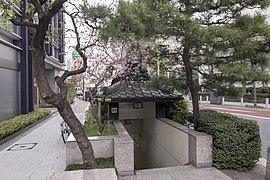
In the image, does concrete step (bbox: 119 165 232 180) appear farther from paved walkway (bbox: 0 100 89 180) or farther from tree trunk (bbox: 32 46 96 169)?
paved walkway (bbox: 0 100 89 180)

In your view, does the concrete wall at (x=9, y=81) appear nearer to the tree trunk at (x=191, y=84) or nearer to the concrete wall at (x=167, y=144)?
the concrete wall at (x=167, y=144)

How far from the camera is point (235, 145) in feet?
13.4

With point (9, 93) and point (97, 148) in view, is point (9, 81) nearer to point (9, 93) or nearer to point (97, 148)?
point (9, 93)

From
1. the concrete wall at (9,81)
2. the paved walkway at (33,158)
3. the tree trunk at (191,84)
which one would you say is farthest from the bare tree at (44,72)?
the concrete wall at (9,81)

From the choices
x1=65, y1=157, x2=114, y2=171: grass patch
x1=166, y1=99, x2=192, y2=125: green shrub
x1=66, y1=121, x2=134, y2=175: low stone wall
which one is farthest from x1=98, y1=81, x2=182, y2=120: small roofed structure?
x1=65, y1=157, x2=114, y2=171: grass patch

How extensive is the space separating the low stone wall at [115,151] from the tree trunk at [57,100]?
1.78 ft

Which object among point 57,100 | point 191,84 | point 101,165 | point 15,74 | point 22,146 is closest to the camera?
point 57,100

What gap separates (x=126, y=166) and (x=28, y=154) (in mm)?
3481

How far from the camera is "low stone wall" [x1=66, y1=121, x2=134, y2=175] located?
12.9 feet

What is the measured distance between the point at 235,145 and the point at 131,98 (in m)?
2.87

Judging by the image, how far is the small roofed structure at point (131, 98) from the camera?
600cm

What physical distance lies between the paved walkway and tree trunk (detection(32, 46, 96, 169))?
1.35 meters

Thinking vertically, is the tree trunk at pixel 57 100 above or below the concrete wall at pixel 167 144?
above

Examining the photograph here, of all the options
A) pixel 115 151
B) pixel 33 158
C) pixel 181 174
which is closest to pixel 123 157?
pixel 115 151
